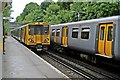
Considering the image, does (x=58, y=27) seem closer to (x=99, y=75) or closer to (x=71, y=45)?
(x=71, y=45)

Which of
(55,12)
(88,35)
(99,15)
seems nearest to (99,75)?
(88,35)

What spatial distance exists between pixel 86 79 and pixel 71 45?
30.0 ft

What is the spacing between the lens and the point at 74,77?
15766mm

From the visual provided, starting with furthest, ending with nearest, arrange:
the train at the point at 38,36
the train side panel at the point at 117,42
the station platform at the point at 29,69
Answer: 1. the train at the point at 38,36
2. the train side panel at the point at 117,42
3. the station platform at the point at 29,69

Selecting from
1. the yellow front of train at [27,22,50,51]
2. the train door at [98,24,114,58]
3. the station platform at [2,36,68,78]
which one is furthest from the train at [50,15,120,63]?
the yellow front of train at [27,22,50,51]

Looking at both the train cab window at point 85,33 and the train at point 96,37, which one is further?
the train cab window at point 85,33

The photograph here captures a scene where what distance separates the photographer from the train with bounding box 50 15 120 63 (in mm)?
15000

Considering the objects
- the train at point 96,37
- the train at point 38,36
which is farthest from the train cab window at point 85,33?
the train at point 38,36

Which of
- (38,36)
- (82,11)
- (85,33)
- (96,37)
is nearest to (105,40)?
(96,37)

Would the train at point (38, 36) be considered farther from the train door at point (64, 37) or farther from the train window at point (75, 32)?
the train window at point (75, 32)

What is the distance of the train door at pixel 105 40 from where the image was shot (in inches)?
619

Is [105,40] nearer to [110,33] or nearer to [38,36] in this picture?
[110,33]

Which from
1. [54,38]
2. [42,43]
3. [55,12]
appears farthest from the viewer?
[55,12]

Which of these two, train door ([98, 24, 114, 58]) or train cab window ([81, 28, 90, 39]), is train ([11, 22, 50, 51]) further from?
train door ([98, 24, 114, 58])
